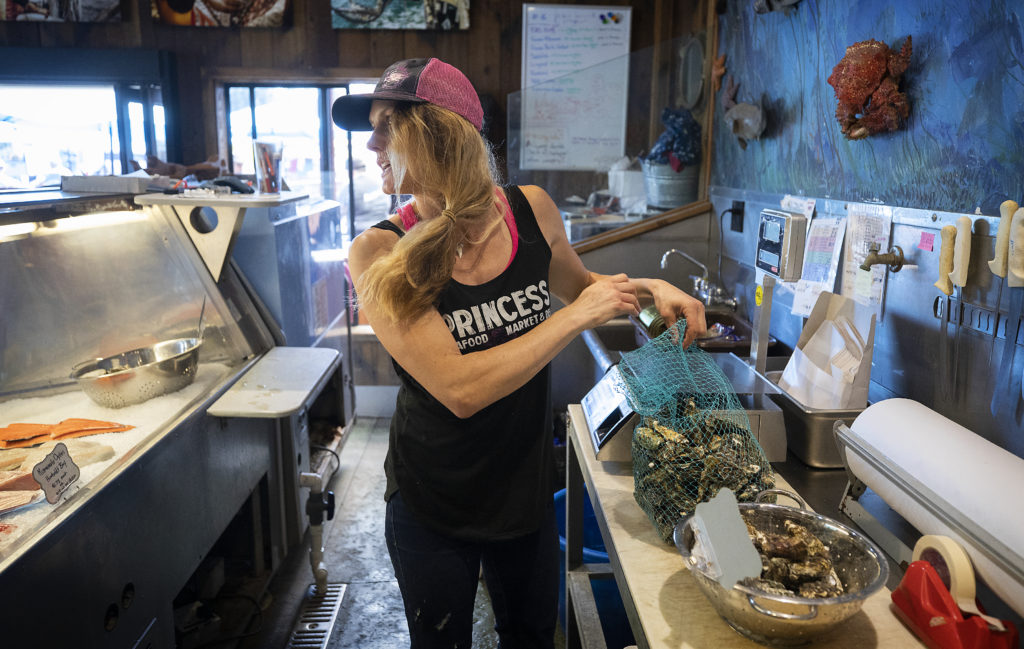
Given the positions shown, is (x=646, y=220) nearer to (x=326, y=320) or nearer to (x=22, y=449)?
(x=326, y=320)

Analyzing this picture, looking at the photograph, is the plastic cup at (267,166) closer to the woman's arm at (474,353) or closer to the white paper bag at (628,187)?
the woman's arm at (474,353)

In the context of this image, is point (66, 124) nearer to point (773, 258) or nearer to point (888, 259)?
point (773, 258)

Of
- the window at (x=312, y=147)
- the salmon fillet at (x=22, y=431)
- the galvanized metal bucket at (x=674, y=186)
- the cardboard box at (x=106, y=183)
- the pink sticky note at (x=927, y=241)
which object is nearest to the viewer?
the salmon fillet at (x=22, y=431)

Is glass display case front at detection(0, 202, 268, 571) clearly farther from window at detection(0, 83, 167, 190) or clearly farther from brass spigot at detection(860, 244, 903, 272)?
window at detection(0, 83, 167, 190)

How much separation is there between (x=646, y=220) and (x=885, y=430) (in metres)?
2.43

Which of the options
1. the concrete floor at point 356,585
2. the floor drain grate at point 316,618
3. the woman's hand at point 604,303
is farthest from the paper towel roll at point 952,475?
the floor drain grate at point 316,618

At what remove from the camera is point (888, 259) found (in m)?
1.94

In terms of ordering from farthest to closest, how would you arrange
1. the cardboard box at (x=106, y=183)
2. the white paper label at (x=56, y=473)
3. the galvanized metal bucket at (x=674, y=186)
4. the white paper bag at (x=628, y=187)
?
the white paper bag at (x=628, y=187) → the galvanized metal bucket at (x=674, y=186) → the cardboard box at (x=106, y=183) → the white paper label at (x=56, y=473)

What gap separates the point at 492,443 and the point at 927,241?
121 cm

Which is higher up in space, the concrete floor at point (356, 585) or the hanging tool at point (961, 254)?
the hanging tool at point (961, 254)

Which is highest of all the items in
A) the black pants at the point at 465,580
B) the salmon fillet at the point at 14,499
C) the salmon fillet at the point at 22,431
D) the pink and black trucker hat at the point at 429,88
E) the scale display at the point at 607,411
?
the pink and black trucker hat at the point at 429,88

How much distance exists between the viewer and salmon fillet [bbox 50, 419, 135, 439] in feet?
5.81

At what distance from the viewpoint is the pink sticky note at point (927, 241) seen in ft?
5.96

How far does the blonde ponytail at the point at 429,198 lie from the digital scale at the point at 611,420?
505 millimetres
